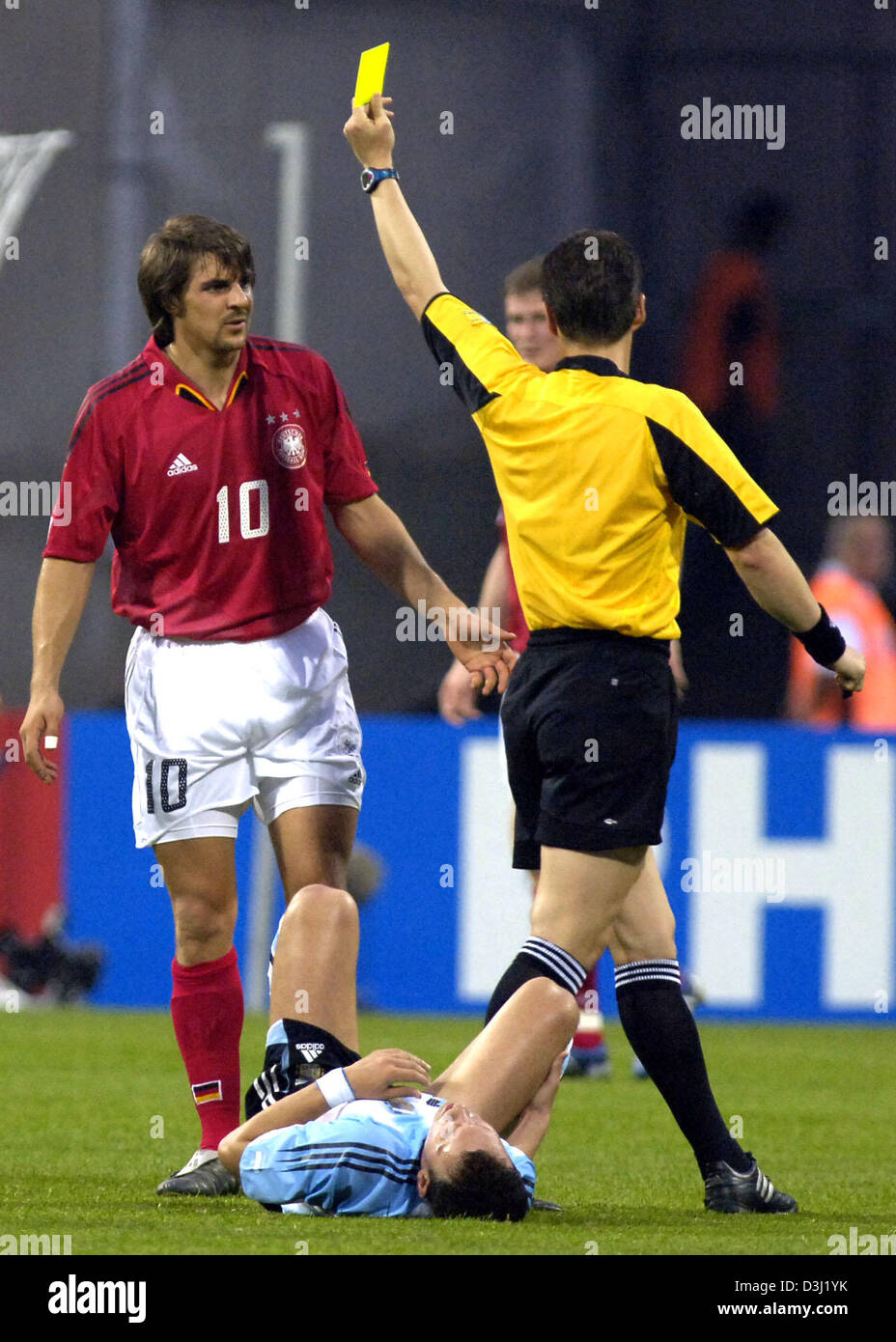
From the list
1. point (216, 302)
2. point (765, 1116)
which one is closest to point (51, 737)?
point (216, 302)

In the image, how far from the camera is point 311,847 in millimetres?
4750

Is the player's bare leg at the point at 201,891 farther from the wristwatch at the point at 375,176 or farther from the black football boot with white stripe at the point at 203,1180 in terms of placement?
the wristwatch at the point at 375,176

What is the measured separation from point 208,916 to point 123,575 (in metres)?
0.73

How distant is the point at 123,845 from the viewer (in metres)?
9.24

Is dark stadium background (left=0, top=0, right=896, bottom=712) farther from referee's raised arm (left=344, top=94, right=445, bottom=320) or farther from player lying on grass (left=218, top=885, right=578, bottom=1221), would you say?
player lying on grass (left=218, top=885, right=578, bottom=1221)

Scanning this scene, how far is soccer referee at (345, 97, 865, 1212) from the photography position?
420cm

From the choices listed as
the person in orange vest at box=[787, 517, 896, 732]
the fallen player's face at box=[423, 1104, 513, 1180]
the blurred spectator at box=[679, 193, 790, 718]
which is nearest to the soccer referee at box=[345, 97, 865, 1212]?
the fallen player's face at box=[423, 1104, 513, 1180]

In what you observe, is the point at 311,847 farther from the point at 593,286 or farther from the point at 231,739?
the point at 593,286

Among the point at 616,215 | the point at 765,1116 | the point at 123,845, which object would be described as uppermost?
the point at 616,215

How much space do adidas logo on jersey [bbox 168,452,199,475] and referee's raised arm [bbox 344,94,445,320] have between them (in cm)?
57

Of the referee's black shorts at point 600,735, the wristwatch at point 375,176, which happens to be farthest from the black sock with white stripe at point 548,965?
the wristwatch at point 375,176

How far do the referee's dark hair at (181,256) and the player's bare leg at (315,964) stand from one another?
1255 mm

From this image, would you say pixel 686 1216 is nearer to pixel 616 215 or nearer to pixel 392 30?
pixel 616 215

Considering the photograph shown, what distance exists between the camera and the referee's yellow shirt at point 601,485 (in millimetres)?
4172
